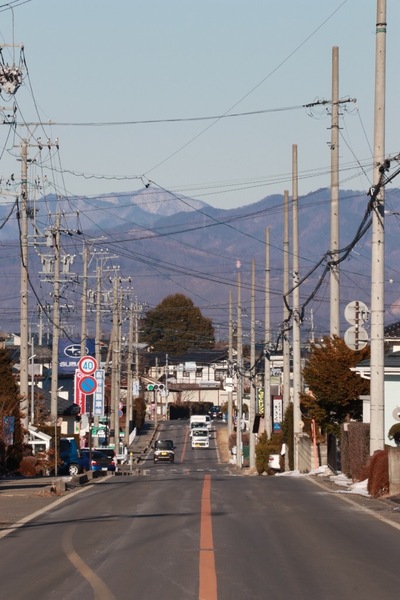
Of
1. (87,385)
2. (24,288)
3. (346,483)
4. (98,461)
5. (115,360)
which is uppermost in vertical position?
(24,288)

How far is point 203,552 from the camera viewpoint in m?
13.1

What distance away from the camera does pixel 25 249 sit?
45781mm

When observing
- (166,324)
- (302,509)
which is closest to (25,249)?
(302,509)

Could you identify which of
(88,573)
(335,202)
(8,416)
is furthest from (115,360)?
(88,573)

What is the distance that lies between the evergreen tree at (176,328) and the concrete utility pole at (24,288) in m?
125

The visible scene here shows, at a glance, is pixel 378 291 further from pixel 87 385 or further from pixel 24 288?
pixel 24 288

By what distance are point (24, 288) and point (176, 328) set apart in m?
129

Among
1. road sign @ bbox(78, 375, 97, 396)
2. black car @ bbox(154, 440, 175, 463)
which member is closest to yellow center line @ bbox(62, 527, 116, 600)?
road sign @ bbox(78, 375, 97, 396)

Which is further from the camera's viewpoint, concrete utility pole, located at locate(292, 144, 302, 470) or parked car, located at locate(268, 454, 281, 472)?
parked car, located at locate(268, 454, 281, 472)

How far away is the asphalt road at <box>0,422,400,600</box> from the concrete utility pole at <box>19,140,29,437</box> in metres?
22.1

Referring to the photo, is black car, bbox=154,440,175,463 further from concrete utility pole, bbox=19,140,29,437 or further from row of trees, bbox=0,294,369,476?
row of trees, bbox=0,294,369,476

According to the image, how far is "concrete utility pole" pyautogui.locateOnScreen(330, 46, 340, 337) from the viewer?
126 feet

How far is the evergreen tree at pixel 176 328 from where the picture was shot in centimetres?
17275

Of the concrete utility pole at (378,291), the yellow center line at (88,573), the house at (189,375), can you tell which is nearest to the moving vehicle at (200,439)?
the house at (189,375)
